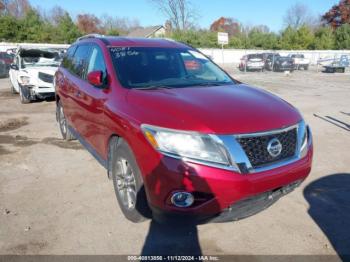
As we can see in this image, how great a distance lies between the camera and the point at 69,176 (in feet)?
16.1

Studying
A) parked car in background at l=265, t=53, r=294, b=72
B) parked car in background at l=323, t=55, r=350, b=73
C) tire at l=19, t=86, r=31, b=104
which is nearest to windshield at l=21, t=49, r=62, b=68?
tire at l=19, t=86, r=31, b=104

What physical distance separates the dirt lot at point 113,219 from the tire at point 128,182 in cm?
18

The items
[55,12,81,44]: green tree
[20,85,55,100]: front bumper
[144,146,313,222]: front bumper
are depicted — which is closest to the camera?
[144,146,313,222]: front bumper

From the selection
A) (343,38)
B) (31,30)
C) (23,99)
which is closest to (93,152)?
(23,99)

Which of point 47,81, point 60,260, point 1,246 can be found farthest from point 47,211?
point 47,81

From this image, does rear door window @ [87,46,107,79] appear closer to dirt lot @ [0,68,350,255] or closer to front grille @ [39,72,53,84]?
dirt lot @ [0,68,350,255]

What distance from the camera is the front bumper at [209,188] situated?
2.78m

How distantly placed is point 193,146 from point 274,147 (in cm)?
74

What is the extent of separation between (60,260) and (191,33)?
48581mm

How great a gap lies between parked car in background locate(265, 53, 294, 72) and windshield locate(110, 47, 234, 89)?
2679 centimetres

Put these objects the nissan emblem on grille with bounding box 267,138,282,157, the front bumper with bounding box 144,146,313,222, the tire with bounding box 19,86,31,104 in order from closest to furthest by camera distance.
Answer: the front bumper with bounding box 144,146,313,222 → the nissan emblem on grille with bounding box 267,138,282,157 → the tire with bounding box 19,86,31,104

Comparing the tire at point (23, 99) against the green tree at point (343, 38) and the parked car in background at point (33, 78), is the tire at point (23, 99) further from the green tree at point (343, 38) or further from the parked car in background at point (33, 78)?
the green tree at point (343, 38)

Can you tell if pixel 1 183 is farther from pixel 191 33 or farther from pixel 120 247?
pixel 191 33

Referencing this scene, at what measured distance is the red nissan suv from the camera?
9.27ft
